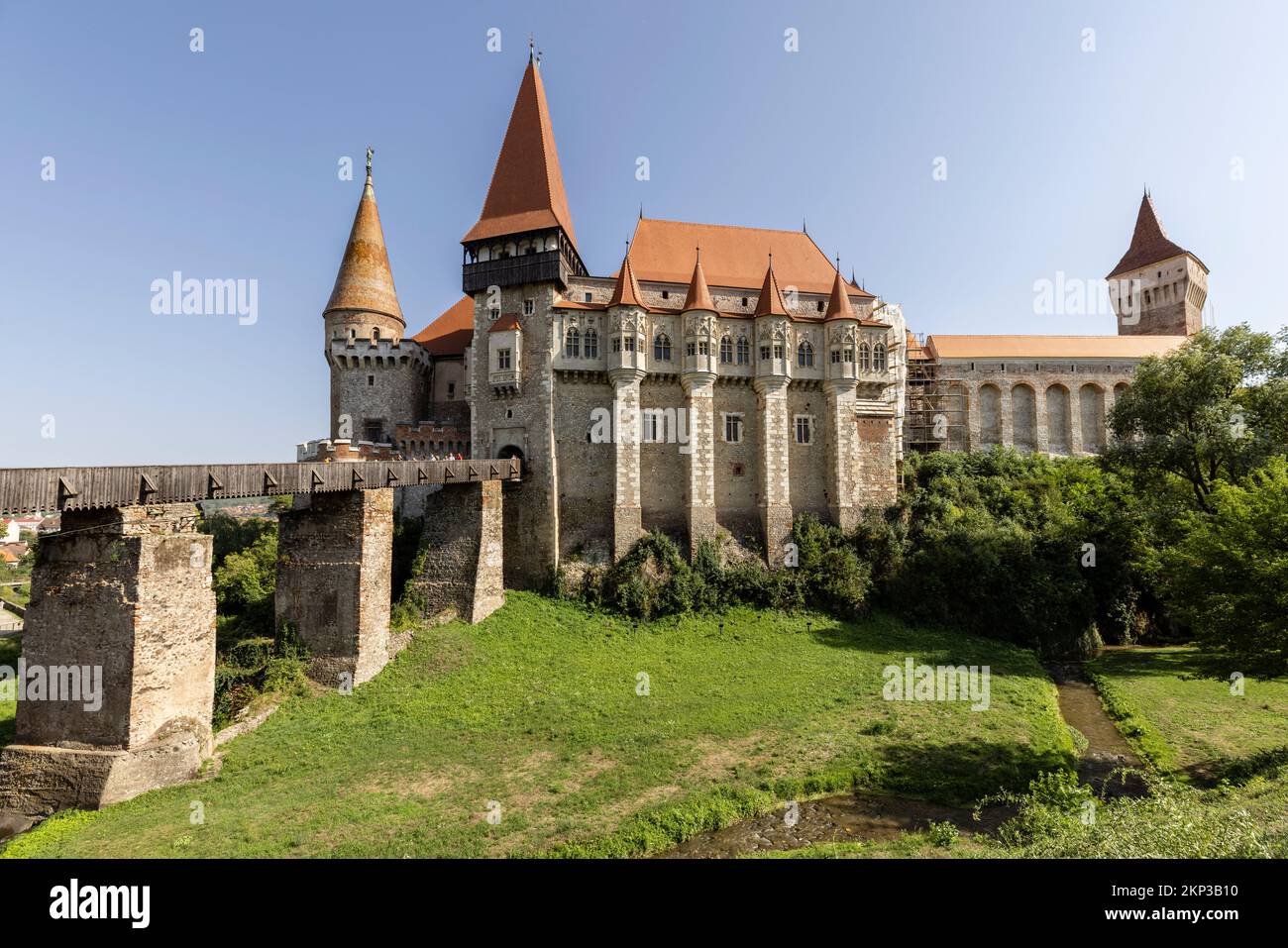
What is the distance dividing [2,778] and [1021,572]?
30.4 m

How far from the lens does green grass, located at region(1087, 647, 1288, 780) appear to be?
43.1ft

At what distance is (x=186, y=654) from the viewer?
A: 11883 millimetres

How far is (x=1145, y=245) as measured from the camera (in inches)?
2121

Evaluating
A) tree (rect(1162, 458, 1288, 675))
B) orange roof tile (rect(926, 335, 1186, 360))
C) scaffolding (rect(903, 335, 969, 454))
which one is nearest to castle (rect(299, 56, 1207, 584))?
scaffolding (rect(903, 335, 969, 454))

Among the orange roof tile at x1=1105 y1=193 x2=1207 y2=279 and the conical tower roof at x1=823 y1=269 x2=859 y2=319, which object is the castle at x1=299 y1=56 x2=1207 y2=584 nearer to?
the conical tower roof at x1=823 y1=269 x2=859 y2=319

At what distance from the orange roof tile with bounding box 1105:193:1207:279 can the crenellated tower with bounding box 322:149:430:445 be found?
64001 millimetres

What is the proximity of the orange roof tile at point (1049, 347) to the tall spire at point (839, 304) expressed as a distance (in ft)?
51.6

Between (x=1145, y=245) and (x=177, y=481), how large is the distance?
244 feet

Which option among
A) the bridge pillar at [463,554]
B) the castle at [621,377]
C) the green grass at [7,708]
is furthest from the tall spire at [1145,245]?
the green grass at [7,708]

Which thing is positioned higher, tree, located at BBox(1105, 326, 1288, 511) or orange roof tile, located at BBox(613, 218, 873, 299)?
orange roof tile, located at BBox(613, 218, 873, 299)

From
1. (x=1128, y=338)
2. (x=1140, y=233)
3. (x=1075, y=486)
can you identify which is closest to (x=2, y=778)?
(x=1075, y=486)

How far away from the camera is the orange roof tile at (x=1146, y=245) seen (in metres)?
Answer: 52.0

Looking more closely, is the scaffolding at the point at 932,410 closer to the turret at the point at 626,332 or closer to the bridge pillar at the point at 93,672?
the turret at the point at 626,332

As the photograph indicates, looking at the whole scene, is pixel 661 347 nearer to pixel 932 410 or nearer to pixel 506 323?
pixel 506 323
